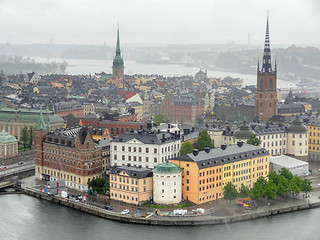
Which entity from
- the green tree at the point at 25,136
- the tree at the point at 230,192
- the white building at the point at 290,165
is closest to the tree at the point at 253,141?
the white building at the point at 290,165

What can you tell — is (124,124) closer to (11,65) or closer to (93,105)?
(93,105)

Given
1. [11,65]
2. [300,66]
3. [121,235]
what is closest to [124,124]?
[121,235]

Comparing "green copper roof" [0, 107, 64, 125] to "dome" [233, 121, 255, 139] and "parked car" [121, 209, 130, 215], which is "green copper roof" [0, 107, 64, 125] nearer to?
"dome" [233, 121, 255, 139]

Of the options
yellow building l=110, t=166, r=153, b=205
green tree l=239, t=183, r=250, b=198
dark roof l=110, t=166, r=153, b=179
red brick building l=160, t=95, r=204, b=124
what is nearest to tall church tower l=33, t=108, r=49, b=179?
dark roof l=110, t=166, r=153, b=179

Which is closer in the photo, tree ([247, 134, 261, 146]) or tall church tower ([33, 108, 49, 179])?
tall church tower ([33, 108, 49, 179])

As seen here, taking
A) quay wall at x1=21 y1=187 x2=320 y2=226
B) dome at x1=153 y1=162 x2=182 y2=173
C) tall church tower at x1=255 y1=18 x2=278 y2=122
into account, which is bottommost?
quay wall at x1=21 y1=187 x2=320 y2=226

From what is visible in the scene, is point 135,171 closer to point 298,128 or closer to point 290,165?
point 290,165
